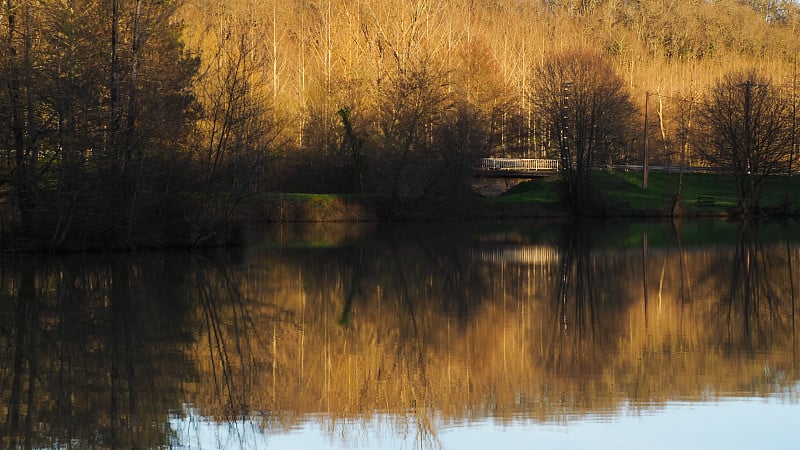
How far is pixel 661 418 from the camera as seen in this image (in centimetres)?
812

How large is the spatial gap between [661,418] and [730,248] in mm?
21952

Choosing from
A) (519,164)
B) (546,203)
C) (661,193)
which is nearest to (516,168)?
(519,164)

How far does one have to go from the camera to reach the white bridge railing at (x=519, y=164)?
57.5 metres

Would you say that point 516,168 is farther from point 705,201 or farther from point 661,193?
point 705,201

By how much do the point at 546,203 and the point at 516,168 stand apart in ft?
21.7

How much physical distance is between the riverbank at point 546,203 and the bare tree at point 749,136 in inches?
60.4

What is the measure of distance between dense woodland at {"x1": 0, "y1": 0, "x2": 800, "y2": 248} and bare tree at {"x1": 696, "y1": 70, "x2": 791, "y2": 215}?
1.92 metres

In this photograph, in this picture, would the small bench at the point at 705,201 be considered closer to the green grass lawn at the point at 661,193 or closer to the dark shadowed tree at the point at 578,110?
the green grass lawn at the point at 661,193

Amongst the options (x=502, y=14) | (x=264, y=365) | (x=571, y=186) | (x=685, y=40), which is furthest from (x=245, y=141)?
(x=685, y=40)

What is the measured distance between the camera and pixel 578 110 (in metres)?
52.0

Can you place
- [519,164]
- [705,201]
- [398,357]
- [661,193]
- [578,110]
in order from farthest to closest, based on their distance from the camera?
1. [519,164]
2. [661,193]
3. [705,201]
4. [578,110]
5. [398,357]

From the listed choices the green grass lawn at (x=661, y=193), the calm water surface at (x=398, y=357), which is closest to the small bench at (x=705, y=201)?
the green grass lawn at (x=661, y=193)

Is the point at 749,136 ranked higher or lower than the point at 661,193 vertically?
higher

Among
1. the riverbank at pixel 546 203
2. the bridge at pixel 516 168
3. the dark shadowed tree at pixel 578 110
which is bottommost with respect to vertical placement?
the riverbank at pixel 546 203
